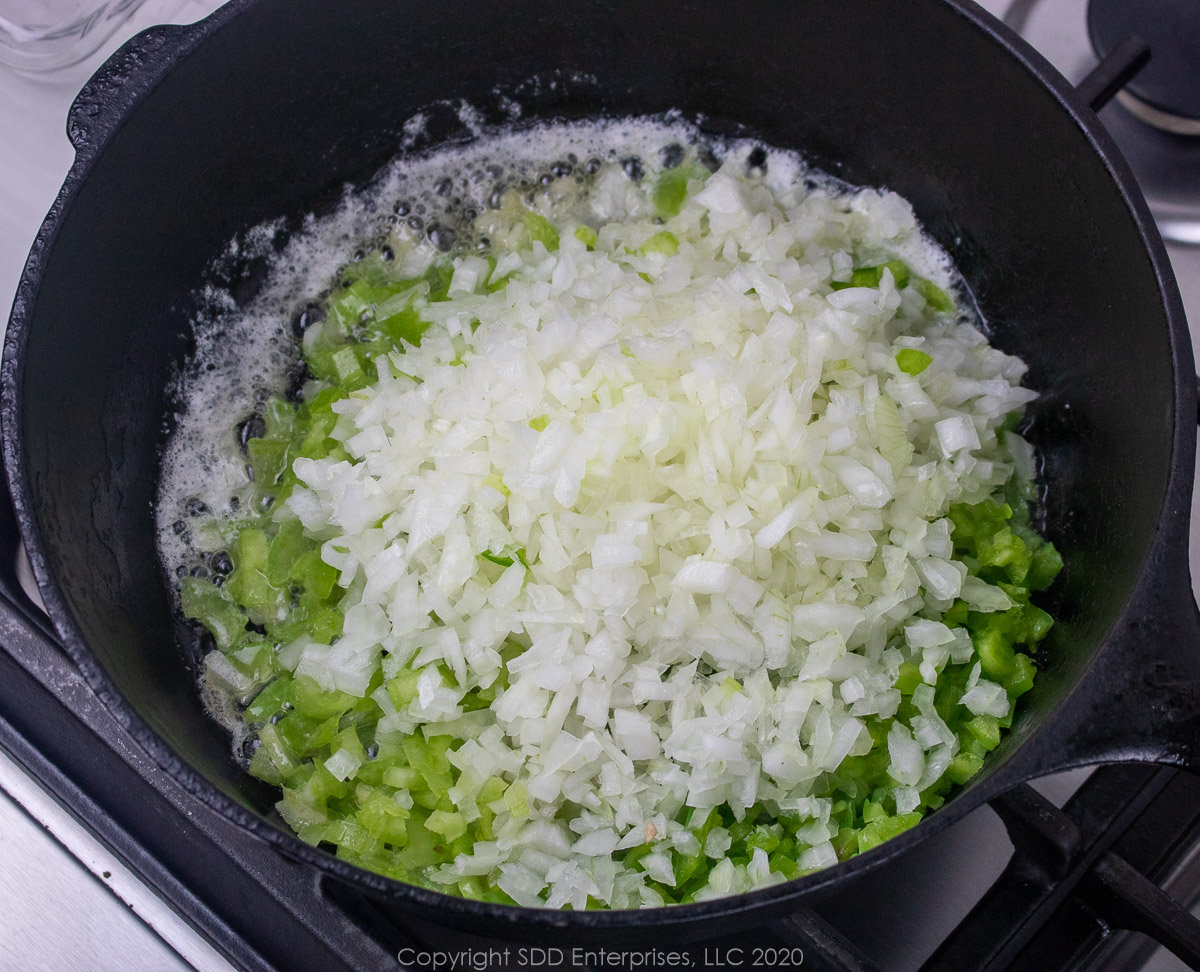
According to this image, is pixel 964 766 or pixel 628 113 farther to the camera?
pixel 628 113

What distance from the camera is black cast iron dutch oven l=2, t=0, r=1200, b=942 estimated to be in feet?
2.21

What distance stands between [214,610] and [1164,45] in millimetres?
1208

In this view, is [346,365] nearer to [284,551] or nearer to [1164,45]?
[284,551]

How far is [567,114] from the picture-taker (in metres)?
1.14

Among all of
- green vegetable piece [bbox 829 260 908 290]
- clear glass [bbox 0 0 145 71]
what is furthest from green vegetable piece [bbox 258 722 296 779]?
clear glass [bbox 0 0 145 71]

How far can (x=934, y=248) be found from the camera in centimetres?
110

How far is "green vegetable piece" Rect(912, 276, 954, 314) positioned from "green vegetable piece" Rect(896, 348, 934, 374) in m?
0.15

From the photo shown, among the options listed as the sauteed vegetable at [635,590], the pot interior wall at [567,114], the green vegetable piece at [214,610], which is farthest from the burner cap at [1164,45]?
the green vegetable piece at [214,610]

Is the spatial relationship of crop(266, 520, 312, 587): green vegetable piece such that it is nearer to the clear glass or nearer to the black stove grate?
the black stove grate

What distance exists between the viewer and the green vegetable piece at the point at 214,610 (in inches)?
37.3

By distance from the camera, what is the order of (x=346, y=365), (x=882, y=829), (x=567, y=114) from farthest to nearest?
(x=567, y=114) < (x=346, y=365) < (x=882, y=829)

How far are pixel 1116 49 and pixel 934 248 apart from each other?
0.26 m

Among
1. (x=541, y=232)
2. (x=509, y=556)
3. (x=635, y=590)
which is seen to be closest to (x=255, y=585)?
(x=509, y=556)

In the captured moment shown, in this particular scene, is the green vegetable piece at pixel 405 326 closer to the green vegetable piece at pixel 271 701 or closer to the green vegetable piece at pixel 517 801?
the green vegetable piece at pixel 271 701
